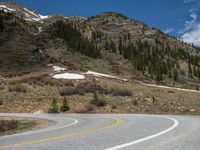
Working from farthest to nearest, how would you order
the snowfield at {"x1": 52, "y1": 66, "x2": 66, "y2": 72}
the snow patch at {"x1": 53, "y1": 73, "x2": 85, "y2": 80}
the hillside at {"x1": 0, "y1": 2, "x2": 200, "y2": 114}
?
the snowfield at {"x1": 52, "y1": 66, "x2": 66, "y2": 72} < the snow patch at {"x1": 53, "y1": 73, "x2": 85, "y2": 80} < the hillside at {"x1": 0, "y1": 2, "x2": 200, "y2": 114}

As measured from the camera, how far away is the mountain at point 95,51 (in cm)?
8912

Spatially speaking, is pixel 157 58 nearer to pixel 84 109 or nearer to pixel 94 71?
pixel 94 71

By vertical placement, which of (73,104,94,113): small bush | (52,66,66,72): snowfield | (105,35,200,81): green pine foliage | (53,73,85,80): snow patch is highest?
(105,35,200,81): green pine foliage

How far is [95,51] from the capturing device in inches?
4569

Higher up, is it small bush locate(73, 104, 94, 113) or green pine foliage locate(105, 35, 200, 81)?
green pine foliage locate(105, 35, 200, 81)

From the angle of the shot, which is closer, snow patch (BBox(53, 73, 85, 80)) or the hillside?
the hillside

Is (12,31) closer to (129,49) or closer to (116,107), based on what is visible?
(129,49)

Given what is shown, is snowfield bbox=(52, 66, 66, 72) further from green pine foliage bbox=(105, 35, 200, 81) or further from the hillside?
green pine foliage bbox=(105, 35, 200, 81)

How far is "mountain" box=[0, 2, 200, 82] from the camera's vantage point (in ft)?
292

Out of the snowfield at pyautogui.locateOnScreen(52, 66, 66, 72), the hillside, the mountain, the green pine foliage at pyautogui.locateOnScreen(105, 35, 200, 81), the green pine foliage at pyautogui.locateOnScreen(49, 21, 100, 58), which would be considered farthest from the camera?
the green pine foliage at pyautogui.locateOnScreen(105, 35, 200, 81)

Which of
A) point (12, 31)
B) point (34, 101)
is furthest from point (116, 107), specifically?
point (12, 31)

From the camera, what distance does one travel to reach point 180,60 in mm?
155125

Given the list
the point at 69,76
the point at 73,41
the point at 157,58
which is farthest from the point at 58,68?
the point at 157,58

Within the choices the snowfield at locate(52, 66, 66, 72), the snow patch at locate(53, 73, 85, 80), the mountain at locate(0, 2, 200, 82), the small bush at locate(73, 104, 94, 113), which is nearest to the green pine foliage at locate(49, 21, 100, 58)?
the mountain at locate(0, 2, 200, 82)
